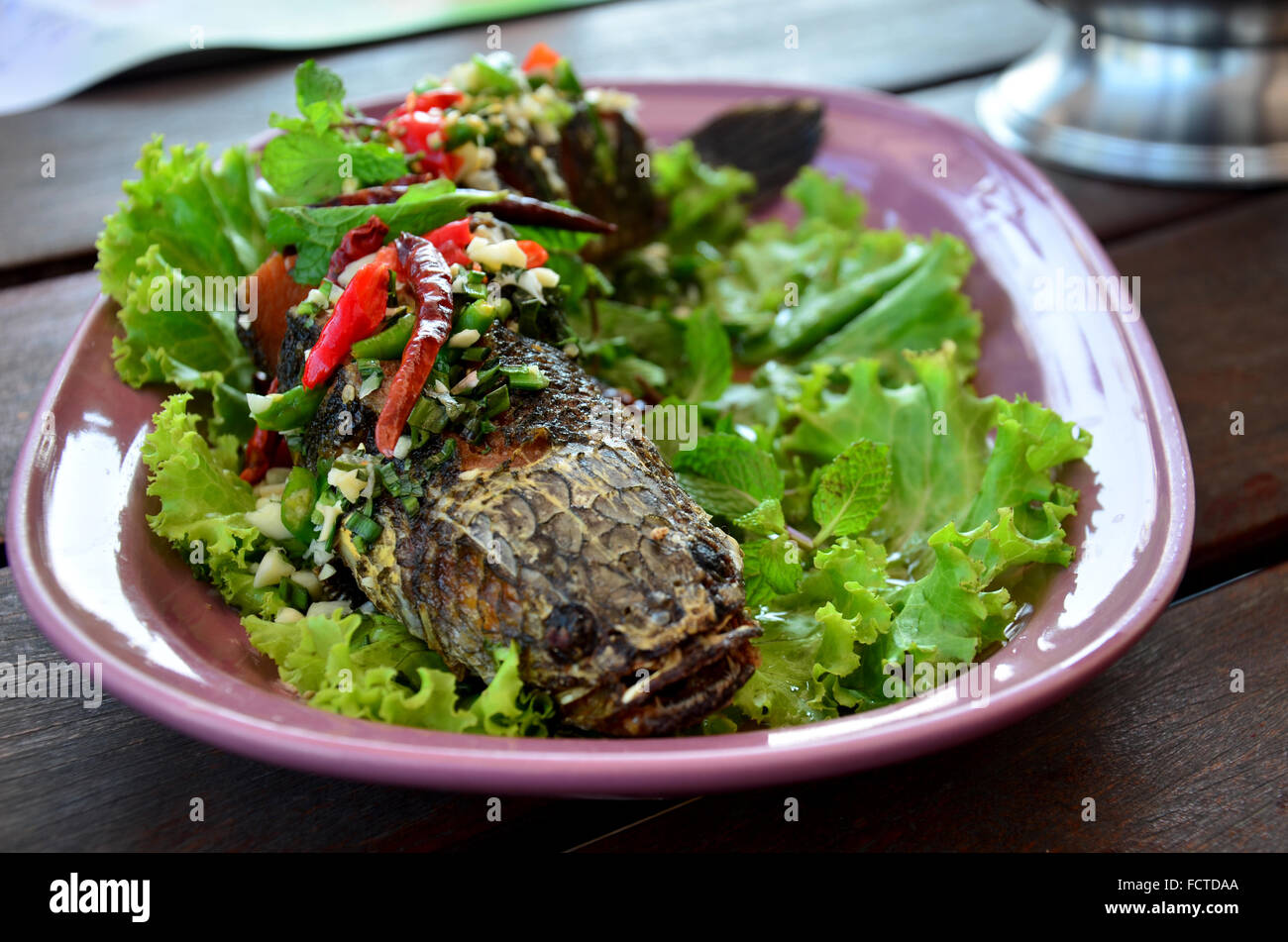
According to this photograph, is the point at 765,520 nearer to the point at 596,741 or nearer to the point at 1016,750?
the point at 1016,750

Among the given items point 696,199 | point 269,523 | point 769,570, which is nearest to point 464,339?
point 269,523

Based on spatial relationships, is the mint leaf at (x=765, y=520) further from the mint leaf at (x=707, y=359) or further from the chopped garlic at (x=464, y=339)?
the mint leaf at (x=707, y=359)

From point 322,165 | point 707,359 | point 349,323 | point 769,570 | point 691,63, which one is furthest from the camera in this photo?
point 691,63

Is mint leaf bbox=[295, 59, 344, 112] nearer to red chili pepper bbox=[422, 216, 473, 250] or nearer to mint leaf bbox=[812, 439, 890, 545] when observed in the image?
red chili pepper bbox=[422, 216, 473, 250]

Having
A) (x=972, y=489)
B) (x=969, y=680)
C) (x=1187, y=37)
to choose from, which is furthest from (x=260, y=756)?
(x=1187, y=37)

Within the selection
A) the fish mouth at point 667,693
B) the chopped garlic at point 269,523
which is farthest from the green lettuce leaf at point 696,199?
the fish mouth at point 667,693

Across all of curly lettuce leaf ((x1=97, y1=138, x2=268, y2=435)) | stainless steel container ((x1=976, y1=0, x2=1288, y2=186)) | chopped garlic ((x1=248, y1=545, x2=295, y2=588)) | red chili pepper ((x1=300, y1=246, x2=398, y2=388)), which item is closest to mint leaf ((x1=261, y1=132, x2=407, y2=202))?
curly lettuce leaf ((x1=97, y1=138, x2=268, y2=435))

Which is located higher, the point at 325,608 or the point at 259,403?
the point at 259,403
